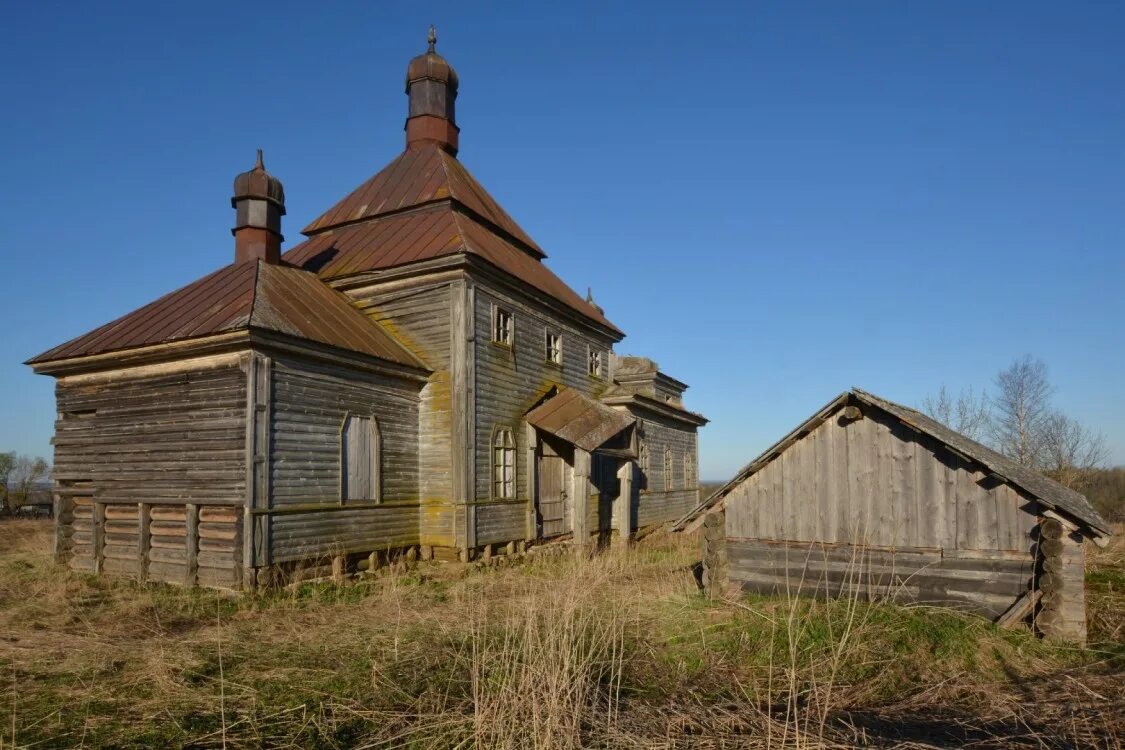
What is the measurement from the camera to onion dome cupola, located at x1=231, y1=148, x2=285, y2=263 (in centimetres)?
1535

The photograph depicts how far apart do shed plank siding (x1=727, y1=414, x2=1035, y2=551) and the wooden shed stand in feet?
0.04

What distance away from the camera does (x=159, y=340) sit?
1241 centimetres

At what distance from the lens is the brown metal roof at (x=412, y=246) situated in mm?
15953

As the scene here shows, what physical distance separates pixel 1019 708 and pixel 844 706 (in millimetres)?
1286

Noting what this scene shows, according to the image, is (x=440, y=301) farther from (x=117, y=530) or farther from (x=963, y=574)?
(x=963, y=574)

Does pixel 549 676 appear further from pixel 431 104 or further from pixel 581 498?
pixel 431 104

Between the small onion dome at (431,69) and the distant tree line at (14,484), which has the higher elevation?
the small onion dome at (431,69)

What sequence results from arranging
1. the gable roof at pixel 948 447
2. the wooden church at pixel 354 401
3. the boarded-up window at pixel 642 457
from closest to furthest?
1. the gable roof at pixel 948 447
2. the wooden church at pixel 354 401
3. the boarded-up window at pixel 642 457

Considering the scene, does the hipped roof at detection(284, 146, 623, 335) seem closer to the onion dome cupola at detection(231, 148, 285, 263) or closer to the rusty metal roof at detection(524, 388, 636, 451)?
the onion dome cupola at detection(231, 148, 285, 263)

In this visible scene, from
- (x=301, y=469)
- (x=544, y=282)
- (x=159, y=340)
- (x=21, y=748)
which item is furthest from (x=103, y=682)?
(x=544, y=282)

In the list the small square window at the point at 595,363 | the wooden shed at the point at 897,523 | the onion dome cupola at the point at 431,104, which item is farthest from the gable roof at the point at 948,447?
the onion dome cupola at the point at 431,104

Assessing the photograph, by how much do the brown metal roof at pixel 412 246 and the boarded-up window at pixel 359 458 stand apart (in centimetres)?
375

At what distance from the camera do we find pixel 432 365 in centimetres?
1561

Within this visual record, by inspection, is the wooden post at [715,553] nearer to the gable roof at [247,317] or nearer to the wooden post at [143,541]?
the gable roof at [247,317]
